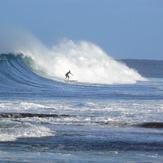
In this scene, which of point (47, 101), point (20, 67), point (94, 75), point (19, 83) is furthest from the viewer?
point (94, 75)

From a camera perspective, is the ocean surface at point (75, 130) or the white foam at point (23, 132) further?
the white foam at point (23, 132)

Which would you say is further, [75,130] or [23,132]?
[75,130]

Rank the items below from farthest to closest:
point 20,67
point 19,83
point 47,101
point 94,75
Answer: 1. point 94,75
2. point 20,67
3. point 19,83
4. point 47,101

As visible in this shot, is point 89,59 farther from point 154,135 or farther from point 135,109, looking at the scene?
point 154,135

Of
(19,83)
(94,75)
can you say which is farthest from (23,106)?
(94,75)

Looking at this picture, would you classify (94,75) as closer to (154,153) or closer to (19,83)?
(19,83)

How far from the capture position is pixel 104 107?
122 ft

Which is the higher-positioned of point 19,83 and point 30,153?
point 19,83

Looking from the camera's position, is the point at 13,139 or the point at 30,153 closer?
the point at 30,153

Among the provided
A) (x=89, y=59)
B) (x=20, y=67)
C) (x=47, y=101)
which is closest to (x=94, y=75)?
(x=89, y=59)

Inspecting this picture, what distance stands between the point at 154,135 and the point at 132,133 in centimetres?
74

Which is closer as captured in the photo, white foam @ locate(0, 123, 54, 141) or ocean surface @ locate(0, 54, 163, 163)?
ocean surface @ locate(0, 54, 163, 163)

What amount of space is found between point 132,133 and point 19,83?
1231 inches

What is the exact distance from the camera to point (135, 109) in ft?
119
